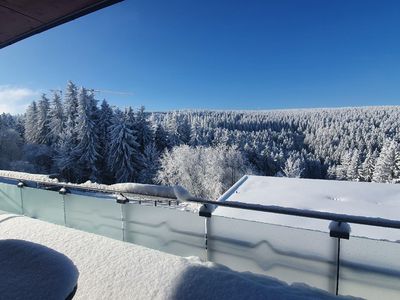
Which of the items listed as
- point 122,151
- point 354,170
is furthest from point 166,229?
point 354,170

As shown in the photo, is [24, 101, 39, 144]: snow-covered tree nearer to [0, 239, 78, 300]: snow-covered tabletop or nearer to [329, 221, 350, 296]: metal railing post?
[0, 239, 78, 300]: snow-covered tabletop

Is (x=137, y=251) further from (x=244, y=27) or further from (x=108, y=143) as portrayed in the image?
(x=108, y=143)

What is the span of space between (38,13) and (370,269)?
2.81m

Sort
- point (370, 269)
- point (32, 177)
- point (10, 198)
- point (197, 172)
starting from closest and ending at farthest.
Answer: point (370, 269) < point (32, 177) < point (10, 198) < point (197, 172)

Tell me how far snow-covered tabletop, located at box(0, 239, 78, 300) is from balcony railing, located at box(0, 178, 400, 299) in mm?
1088

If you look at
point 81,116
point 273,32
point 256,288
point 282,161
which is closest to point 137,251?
point 256,288

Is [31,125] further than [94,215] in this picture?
Yes

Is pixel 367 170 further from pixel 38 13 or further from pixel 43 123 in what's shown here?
pixel 38 13

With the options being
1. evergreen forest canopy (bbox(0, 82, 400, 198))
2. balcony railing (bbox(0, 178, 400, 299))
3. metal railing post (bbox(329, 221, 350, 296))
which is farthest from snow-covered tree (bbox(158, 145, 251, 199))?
metal railing post (bbox(329, 221, 350, 296))

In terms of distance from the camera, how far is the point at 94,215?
2883mm

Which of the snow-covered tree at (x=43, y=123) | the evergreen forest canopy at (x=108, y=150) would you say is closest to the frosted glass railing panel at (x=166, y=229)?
the evergreen forest canopy at (x=108, y=150)

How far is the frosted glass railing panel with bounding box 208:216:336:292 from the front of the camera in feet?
5.87

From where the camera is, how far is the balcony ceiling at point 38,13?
195 cm

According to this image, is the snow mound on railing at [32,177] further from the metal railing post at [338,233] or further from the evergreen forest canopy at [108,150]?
the evergreen forest canopy at [108,150]
